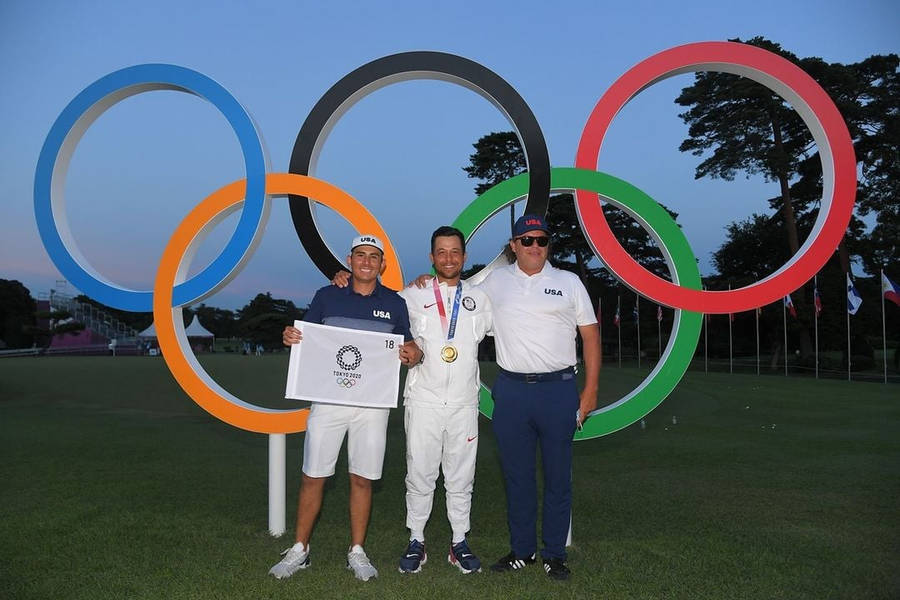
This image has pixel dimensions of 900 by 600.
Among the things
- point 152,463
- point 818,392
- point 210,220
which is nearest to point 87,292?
point 210,220

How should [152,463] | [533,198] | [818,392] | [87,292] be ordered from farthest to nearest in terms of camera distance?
[818,392]
[152,463]
[87,292]
[533,198]

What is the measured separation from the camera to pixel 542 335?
425 cm

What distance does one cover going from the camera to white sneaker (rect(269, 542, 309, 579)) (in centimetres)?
423

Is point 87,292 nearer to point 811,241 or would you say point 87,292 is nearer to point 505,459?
point 505,459

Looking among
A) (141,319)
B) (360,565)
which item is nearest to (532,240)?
(360,565)

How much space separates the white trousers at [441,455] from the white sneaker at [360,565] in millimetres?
356

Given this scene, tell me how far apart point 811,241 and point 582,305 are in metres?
2.26

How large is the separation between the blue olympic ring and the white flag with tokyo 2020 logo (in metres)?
1.51

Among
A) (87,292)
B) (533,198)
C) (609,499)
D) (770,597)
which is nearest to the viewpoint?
(770,597)

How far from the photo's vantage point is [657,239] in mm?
5422

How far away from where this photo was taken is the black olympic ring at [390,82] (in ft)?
17.2

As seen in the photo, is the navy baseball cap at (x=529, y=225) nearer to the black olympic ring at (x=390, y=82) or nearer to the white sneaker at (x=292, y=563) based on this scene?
the black olympic ring at (x=390, y=82)

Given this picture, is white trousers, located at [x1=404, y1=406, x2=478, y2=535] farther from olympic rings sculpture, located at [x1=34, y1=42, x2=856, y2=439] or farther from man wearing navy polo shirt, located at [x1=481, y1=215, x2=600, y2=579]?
olympic rings sculpture, located at [x1=34, y1=42, x2=856, y2=439]

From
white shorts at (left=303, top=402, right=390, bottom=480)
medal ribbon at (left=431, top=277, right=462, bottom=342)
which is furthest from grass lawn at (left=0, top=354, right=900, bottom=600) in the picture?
medal ribbon at (left=431, top=277, right=462, bottom=342)
